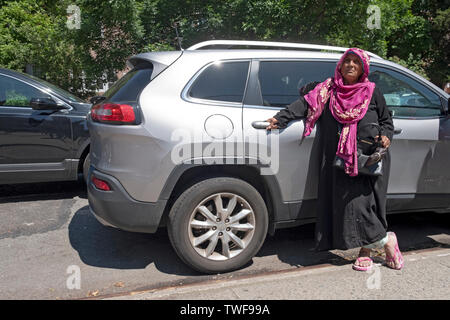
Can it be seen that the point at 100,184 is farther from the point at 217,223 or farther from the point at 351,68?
the point at 351,68

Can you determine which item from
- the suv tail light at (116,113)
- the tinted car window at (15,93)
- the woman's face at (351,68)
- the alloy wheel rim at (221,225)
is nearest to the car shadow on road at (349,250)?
the alloy wheel rim at (221,225)

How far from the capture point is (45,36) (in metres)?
11.5

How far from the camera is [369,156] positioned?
3262 mm

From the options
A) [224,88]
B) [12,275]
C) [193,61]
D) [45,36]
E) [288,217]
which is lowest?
[12,275]

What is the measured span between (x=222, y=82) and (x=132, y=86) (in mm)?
741

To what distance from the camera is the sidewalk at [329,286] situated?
2.97 m

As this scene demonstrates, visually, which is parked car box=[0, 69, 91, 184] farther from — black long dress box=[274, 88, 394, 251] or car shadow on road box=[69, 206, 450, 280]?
black long dress box=[274, 88, 394, 251]

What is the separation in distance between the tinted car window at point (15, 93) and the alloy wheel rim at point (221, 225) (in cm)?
329

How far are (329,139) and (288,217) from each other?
29.3 inches

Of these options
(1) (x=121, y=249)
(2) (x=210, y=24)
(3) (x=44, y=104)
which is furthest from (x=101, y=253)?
(2) (x=210, y=24)

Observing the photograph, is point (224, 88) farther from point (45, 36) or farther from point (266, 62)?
point (45, 36)

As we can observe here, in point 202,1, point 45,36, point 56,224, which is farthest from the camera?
point 45,36

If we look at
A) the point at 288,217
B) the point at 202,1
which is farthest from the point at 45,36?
the point at 288,217

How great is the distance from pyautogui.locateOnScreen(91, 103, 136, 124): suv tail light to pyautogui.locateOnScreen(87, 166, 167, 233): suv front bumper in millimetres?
445
